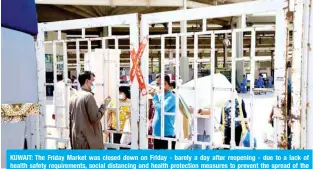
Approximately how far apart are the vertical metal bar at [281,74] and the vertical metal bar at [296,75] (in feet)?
0.24

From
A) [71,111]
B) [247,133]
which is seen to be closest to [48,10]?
[71,111]

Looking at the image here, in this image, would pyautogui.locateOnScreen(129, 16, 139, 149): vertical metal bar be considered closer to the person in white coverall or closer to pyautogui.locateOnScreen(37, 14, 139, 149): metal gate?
pyautogui.locateOnScreen(37, 14, 139, 149): metal gate

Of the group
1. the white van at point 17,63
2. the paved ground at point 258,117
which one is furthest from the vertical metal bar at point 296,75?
the paved ground at point 258,117

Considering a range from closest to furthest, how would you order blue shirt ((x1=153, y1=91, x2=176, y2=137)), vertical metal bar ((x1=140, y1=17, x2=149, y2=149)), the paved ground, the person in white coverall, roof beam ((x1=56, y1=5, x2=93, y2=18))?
vertical metal bar ((x1=140, y1=17, x2=149, y2=149)), blue shirt ((x1=153, y1=91, x2=176, y2=137)), the person in white coverall, the paved ground, roof beam ((x1=56, y1=5, x2=93, y2=18))

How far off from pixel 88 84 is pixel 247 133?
5.44ft

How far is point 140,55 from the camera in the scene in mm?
3338

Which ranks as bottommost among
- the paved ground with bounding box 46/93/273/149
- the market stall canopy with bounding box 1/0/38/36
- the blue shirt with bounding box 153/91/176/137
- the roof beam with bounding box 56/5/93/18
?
the paved ground with bounding box 46/93/273/149

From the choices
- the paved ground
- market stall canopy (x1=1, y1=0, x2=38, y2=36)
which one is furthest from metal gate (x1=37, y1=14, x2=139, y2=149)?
market stall canopy (x1=1, y1=0, x2=38, y2=36)

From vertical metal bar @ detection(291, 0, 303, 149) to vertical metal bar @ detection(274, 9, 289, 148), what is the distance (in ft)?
0.24

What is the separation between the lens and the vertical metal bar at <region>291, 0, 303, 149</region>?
7.81ft

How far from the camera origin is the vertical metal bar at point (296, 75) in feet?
7.81

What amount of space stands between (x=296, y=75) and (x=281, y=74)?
0.12m

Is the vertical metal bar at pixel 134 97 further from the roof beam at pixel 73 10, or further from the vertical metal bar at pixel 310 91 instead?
the roof beam at pixel 73 10
